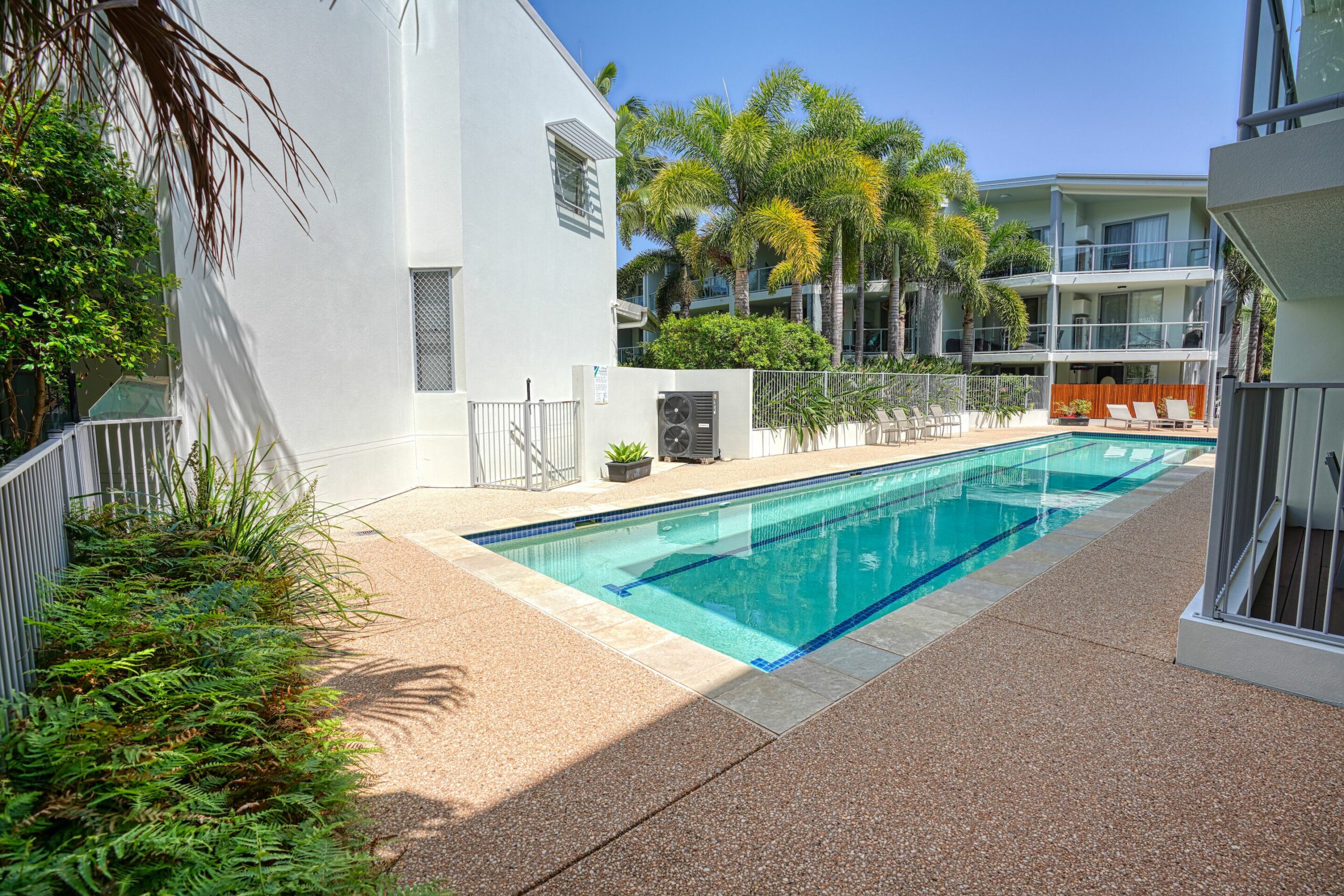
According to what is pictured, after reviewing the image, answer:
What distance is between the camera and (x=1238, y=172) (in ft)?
11.1

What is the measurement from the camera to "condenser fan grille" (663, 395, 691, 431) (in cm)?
1252

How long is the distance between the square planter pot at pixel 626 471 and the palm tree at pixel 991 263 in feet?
52.0

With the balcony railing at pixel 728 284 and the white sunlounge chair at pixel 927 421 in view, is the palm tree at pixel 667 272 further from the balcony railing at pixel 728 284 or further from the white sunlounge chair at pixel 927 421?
the white sunlounge chair at pixel 927 421

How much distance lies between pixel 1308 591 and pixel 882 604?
2.88 m

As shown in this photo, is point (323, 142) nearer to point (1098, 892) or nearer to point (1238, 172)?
point (1238, 172)

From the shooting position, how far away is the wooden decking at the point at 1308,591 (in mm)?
3920

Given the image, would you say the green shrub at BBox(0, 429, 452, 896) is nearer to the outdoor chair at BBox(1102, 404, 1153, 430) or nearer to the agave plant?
the agave plant

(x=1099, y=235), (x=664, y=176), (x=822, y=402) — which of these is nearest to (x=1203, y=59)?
(x=822, y=402)

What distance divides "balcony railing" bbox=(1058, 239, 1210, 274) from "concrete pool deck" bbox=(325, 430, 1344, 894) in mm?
23729

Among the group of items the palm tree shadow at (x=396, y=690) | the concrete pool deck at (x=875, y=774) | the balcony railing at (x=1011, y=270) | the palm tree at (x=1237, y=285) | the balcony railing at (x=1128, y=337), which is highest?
the balcony railing at (x=1011, y=270)

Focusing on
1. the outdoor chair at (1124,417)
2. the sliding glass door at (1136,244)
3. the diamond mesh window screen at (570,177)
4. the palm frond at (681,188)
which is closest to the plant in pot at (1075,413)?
the outdoor chair at (1124,417)

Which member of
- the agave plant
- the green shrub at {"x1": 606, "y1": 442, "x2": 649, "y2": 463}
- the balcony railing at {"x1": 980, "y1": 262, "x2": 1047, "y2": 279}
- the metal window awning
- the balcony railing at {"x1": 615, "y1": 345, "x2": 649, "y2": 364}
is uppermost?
the metal window awning

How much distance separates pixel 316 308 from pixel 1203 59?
55.8ft

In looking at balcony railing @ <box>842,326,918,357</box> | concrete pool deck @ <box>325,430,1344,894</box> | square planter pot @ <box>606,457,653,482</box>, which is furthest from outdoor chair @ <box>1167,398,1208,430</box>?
concrete pool deck @ <box>325,430,1344,894</box>
